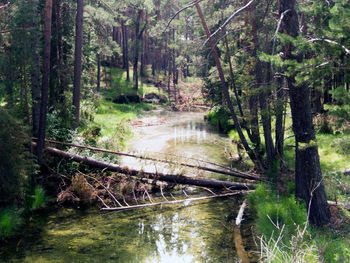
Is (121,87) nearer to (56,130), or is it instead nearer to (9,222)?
(56,130)

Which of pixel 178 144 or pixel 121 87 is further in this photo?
pixel 121 87

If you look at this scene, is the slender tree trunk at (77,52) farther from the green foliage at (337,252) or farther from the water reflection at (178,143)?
the green foliage at (337,252)

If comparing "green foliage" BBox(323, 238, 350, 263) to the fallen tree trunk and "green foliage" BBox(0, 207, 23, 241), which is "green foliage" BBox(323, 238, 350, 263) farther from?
"green foliage" BBox(0, 207, 23, 241)

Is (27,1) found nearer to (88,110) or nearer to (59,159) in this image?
(59,159)

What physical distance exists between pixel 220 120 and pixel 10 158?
60.7ft

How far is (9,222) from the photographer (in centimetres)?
713

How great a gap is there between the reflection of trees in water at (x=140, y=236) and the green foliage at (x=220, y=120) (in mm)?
12537

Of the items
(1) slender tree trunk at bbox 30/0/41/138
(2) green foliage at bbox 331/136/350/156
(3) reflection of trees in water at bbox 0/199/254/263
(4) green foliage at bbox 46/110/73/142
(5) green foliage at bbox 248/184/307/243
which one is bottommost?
(3) reflection of trees in water at bbox 0/199/254/263

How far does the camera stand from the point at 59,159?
1037cm

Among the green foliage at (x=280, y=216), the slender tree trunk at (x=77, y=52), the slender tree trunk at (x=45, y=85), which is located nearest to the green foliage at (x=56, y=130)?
the slender tree trunk at (x=45, y=85)

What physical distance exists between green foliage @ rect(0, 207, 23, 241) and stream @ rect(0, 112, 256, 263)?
285 millimetres

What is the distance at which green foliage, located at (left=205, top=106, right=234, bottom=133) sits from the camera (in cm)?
2163

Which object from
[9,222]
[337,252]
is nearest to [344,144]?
[337,252]

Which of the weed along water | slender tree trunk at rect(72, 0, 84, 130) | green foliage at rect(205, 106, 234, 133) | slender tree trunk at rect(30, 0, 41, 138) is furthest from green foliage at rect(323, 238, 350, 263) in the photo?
green foliage at rect(205, 106, 234, 133)
